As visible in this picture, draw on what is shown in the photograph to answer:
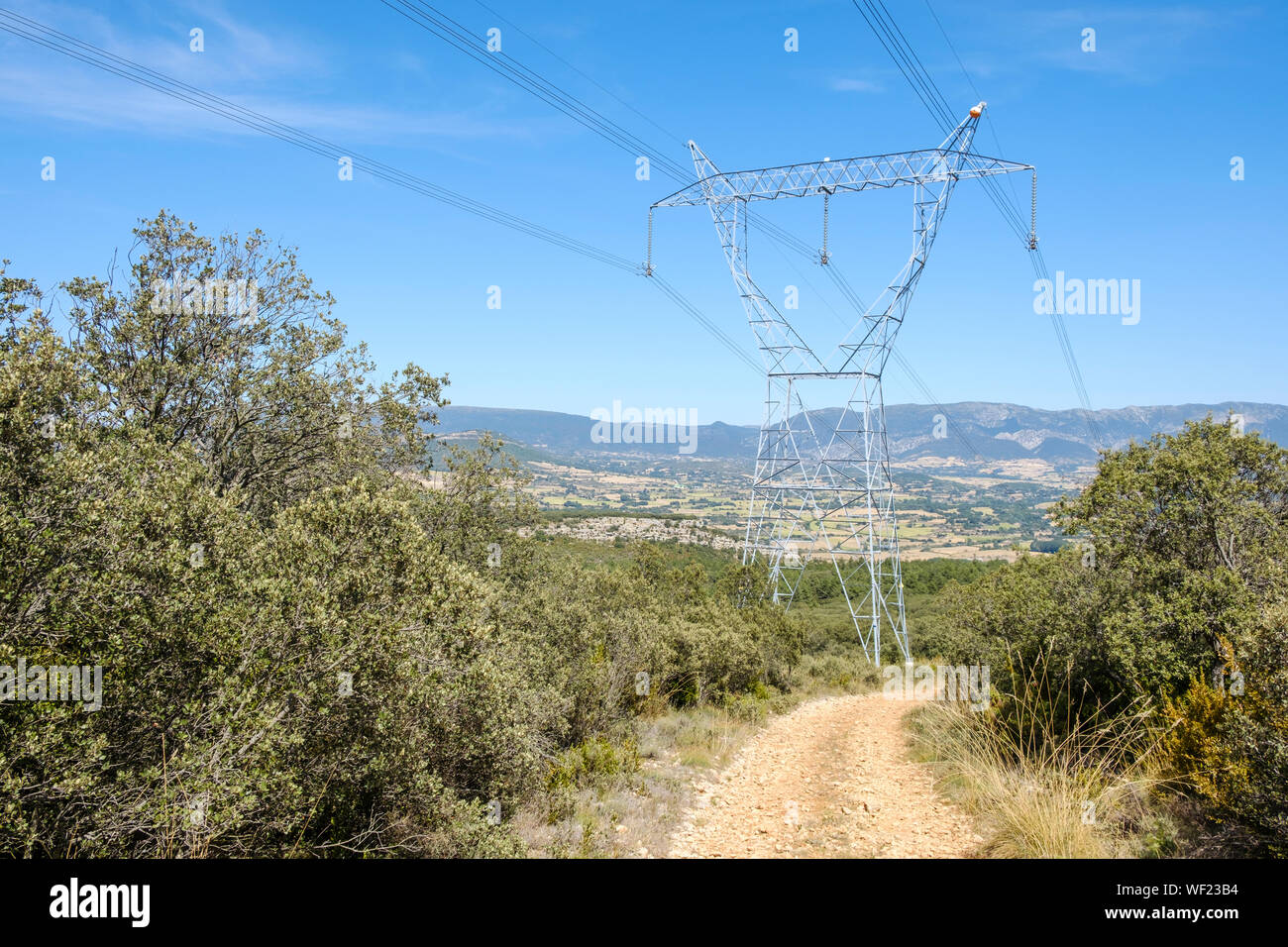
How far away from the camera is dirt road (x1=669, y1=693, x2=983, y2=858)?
8.64 meters

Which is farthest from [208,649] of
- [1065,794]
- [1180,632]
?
[1180,632]

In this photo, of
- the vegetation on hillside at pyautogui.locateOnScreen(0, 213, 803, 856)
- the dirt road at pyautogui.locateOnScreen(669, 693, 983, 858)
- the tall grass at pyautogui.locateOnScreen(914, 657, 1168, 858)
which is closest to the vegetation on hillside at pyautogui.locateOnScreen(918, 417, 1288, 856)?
the tall grass at pyautogui.locateOnScreen(914, 657, 1168, 858)

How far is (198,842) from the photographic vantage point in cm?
498

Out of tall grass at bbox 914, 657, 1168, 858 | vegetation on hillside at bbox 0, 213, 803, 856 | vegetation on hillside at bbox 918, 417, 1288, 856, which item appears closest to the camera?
vegetation on hillside at bbox 0, 213, 803, 856

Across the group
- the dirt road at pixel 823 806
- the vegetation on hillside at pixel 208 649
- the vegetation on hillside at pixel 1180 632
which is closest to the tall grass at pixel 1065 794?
the vegetation on hillside at pixel 1180 632

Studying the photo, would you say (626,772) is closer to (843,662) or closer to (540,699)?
(540,699)

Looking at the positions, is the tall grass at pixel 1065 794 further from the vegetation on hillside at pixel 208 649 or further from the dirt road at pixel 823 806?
the vegetation on hillside at pixel 208 649

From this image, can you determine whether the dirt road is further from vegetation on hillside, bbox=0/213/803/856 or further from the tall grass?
vegetation on hillside, bbox=0/213/803/856

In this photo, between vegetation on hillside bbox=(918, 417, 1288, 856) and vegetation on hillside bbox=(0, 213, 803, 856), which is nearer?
vegetation on hillside bbox=(0, 213, 803, 856)

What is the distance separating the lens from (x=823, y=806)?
10617 millimetres

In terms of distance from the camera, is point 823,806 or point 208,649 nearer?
point 208,649

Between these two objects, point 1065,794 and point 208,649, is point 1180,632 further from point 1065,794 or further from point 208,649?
point 208,649

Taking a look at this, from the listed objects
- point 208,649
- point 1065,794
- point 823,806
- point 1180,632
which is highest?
point 208,649
